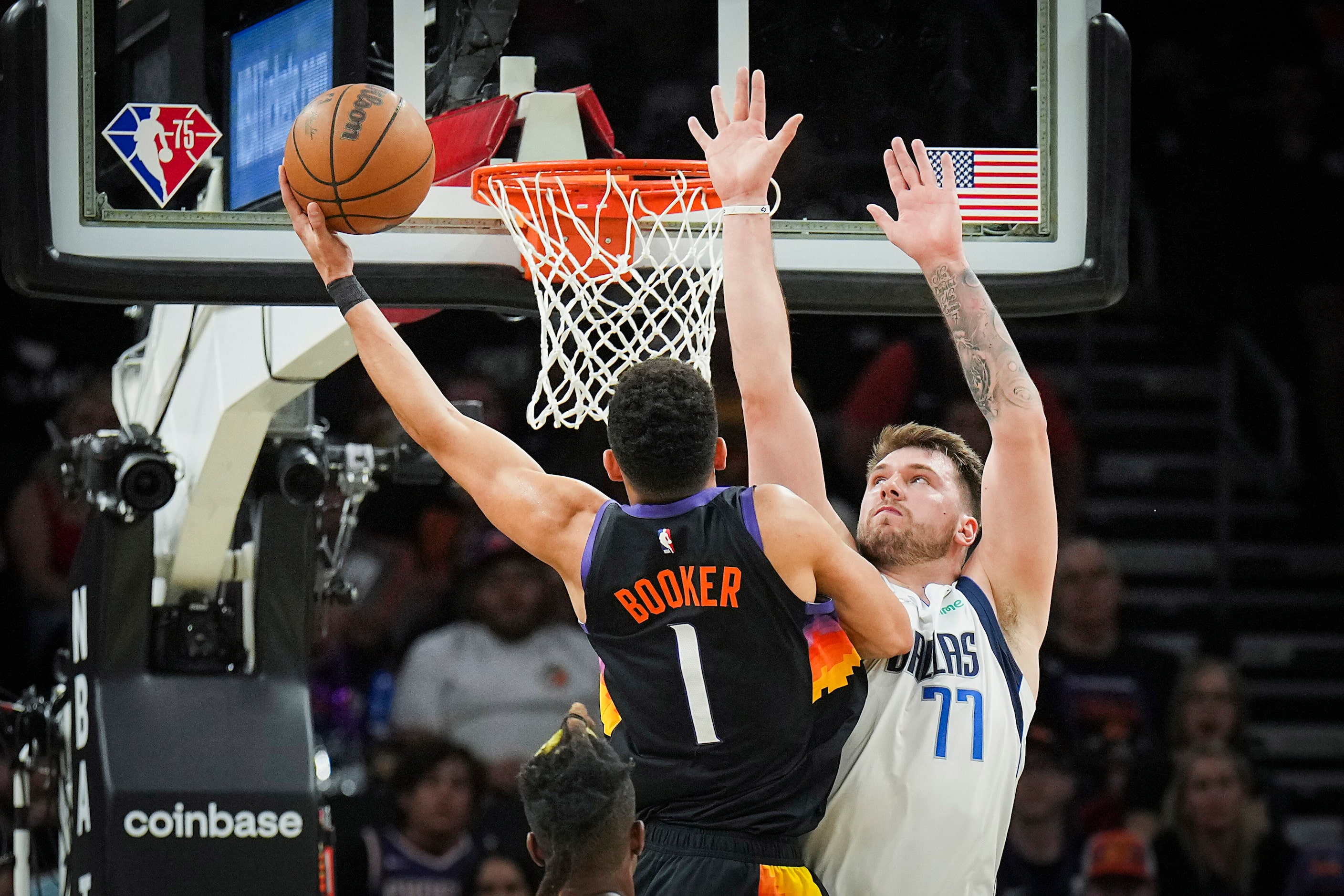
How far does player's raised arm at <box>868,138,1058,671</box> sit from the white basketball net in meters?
0.55

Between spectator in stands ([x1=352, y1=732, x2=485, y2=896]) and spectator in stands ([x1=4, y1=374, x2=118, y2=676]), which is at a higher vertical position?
spectator in stands ([x1=4, y1=374, x2=118, y2=676])

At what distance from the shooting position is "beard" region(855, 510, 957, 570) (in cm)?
339

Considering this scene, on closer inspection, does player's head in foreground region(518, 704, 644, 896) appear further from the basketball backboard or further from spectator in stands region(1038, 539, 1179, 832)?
spectator in stands region(1038, 539, 1179, 832)

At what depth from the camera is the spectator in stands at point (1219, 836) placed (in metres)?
7.36

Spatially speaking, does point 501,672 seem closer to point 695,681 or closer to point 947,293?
point 947,293

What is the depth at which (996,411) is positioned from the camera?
10.8 ft

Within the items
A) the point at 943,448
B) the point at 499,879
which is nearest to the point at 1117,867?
the point at 499,879

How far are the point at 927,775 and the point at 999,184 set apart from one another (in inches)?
66.1

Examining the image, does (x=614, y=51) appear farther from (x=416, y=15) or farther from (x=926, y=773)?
(x=926, y=773)

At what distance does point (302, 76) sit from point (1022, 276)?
1810 mm

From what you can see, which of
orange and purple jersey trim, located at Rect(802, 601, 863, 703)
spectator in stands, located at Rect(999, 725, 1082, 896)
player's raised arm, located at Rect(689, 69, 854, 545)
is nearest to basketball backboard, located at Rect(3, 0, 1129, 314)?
player's raised arm, located at Rect(689, 69, 854, 545)

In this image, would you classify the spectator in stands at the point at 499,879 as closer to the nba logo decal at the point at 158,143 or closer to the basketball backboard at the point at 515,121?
the basketball backboard at the point at 515,121

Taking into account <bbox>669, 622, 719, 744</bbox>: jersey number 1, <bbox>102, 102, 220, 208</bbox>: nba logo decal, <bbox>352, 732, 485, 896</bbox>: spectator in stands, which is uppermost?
<bbox>102, 102, 220, 208</bbox>: nba logo decal

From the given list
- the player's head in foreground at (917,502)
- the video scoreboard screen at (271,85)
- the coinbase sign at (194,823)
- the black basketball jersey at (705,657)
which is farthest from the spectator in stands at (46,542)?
A: the black basketball jersey at (705,657)
